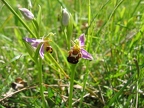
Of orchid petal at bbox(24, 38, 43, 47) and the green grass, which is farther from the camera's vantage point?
the green grass

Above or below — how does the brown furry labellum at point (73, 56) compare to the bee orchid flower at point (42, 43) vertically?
below

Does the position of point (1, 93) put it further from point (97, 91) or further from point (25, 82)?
point (97, 91)

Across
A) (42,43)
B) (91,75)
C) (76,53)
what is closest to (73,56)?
(76,53)

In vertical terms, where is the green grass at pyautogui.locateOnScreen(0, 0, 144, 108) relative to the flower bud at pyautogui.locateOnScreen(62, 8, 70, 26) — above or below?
below

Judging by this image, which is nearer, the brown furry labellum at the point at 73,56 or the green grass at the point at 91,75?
the brown furry labellum at the point at 73,56

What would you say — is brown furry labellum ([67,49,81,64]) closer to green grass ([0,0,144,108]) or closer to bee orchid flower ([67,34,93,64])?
bee orchid flower ([67,34,93,64])

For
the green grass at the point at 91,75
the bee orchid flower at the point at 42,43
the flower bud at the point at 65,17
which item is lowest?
the green grass at the point at 91,75

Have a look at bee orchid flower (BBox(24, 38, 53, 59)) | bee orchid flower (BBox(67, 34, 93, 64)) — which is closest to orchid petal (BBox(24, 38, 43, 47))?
bee orchid flower (BBox(24, 38, 53, 59))

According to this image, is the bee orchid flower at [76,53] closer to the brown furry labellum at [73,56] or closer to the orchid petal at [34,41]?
the brown furry labellum at [73,56]

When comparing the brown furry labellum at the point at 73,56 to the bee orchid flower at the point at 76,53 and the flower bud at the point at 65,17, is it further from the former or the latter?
the flower bud at the point at 65,17

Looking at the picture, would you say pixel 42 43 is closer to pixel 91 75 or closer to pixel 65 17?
pixel 65 17

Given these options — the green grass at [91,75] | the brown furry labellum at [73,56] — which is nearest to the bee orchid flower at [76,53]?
the brown furry labellum at [73,56]
